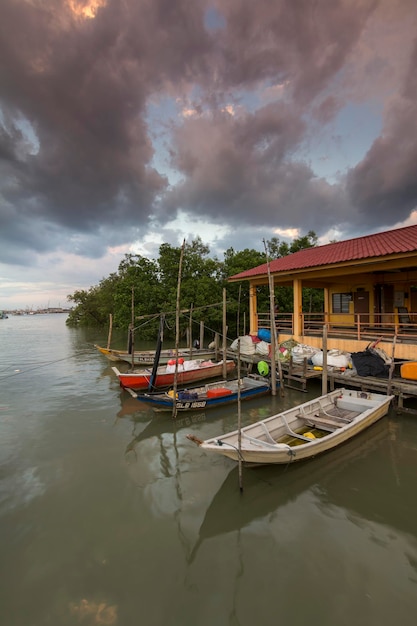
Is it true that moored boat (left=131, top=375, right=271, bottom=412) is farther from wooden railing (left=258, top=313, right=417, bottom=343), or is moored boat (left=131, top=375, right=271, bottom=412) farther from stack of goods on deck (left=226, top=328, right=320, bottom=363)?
wooden railing (left=258, top=313, right=417, bottom=343)

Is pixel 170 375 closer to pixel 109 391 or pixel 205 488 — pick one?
pixel 109 391

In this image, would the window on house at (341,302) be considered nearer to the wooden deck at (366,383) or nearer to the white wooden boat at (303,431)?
the wooden deck at (366,383)

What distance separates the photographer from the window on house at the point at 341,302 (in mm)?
17578

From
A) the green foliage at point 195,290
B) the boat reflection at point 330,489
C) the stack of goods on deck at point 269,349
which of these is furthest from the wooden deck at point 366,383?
the green foliage at point 195,290

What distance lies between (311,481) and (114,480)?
426 centimetres

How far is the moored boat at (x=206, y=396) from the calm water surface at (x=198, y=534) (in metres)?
1.23

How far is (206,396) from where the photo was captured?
11.3 meters

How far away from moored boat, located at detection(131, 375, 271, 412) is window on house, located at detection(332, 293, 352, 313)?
825cm

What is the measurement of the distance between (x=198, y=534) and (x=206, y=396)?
20.7 feet

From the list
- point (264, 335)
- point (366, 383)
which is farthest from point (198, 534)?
point (264, 335)

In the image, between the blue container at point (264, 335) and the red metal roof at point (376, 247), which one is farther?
the blue container at point (264, 335)

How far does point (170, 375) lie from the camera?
530 inches

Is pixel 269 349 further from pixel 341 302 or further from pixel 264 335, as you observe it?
pixel 341 302

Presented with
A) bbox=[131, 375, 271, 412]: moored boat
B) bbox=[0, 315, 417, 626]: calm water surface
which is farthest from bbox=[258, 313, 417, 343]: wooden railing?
bbox=[0, 315, 417, 626]: calm water surface
